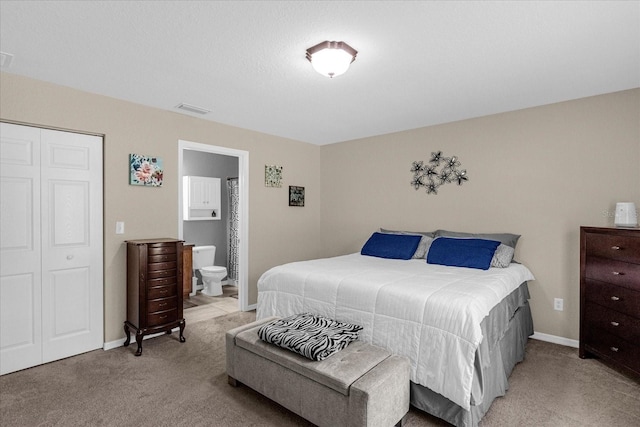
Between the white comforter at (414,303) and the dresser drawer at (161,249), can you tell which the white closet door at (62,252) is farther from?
the white comforter at (414,303)

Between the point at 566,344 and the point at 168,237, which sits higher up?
the point at 168,237

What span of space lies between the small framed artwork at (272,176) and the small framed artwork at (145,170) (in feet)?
4.67

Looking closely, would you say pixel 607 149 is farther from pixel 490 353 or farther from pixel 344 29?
pixel 344 29

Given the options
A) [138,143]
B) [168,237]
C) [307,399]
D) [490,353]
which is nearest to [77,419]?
[307,399]

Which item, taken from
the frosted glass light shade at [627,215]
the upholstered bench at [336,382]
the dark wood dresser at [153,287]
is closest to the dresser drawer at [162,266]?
the dark wood dresser at [153,287]

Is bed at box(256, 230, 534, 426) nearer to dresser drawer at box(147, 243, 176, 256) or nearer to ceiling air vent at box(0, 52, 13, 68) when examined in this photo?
dresser drawer at box(147, 243, 176, 256)

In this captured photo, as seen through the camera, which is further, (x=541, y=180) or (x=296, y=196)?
(x=296, y=196)

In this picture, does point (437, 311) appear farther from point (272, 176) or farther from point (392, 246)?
point (272, 176)

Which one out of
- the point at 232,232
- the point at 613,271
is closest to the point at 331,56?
the point at 613,271

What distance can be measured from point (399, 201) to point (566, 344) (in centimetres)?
A: 232

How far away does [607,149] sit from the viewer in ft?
9.91

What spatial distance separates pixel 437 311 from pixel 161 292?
248 cm

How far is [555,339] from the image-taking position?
3.26m

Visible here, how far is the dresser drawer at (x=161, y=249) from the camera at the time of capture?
3.05 metres
